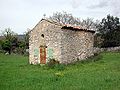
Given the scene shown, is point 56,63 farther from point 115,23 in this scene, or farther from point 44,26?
point 115,23

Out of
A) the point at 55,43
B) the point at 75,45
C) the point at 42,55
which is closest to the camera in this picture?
the point at 55,43

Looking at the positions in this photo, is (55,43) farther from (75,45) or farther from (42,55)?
(75,45)

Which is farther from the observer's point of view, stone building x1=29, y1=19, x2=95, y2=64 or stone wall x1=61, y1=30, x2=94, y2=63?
stone wall x1=61, y1=30, x2=94, y2=63

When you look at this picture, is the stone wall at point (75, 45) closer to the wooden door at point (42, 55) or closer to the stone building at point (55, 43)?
the stone building at point (55, 43)

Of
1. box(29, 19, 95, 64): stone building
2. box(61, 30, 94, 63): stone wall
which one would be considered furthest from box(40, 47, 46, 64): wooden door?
box(61, 30, 94, 63): stone wall

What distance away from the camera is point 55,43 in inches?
1035

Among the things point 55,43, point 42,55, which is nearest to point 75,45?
point 55,43

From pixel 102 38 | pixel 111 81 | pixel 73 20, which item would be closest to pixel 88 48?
pixel 111 81

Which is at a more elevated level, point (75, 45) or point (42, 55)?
point (75, 45)

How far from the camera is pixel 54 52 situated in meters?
26.3

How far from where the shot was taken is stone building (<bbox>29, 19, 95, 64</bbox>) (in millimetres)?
26109

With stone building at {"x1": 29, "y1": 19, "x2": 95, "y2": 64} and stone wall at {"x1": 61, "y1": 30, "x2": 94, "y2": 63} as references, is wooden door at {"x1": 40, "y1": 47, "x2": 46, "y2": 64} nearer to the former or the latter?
stone building at {"x1": 29, "y1": 19, "x2": 95, "y2": 64}

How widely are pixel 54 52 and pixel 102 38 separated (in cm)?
2979

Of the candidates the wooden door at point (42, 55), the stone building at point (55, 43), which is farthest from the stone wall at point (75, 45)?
the wooden door at point (42, 55)
